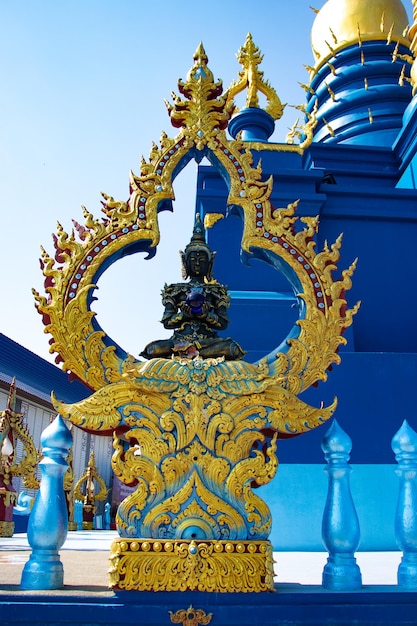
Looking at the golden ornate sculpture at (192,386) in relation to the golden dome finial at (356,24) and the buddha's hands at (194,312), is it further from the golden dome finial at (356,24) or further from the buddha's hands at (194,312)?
the golden dome finial at (356,24)

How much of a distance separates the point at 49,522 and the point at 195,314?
144 cm

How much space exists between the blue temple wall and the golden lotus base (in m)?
3.44

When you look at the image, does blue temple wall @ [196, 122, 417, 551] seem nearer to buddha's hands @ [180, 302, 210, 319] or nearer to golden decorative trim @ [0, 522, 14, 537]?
buddha's hands @ [180, 302, 210, 319]

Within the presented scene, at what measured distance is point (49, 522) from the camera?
9.09ft

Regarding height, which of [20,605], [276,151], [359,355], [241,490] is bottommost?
[20,605]

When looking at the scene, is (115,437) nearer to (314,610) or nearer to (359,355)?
(314,610)

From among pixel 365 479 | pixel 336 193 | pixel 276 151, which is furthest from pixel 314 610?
pixel 276 151

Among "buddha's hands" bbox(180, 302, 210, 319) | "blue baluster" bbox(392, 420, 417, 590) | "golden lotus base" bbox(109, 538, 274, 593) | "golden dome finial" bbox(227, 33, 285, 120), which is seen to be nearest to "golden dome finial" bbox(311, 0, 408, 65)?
"golden dome finial" bbox(227, 33, 285, 120)

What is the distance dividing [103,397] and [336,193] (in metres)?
7.74

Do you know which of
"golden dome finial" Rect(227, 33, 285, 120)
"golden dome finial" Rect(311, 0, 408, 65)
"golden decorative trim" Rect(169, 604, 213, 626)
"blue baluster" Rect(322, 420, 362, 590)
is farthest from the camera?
"golden dome finial" Rect(311, 0, 408, 65)

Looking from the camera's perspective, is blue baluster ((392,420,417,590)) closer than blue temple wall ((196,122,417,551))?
Yes

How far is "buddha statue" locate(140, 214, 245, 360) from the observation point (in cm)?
342

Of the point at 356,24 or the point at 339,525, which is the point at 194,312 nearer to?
the point at 339,525

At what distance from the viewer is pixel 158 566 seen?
107 inches
